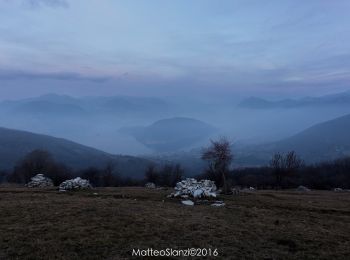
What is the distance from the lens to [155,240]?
1967 cm

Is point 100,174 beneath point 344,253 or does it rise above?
above

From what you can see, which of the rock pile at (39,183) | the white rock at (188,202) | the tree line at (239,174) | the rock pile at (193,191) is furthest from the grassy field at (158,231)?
the tree line at (239,174)

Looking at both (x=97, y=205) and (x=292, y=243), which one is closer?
(x=292, y=243)

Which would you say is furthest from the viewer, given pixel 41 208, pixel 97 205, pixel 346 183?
pixel 346 183

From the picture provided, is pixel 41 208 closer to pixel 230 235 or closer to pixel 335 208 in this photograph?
pixel 230 235

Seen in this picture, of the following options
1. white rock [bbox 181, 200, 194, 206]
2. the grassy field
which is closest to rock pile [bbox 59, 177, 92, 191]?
the grassy field

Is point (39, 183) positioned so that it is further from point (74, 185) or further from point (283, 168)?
point (283, 168)

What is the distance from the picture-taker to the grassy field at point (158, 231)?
59.4ft

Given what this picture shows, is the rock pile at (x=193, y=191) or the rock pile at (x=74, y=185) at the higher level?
the rock pile at (x=74, y=185)

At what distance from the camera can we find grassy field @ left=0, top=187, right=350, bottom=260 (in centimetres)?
1811

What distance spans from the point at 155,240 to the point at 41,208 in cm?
1161

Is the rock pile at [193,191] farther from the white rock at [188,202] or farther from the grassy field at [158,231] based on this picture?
the grassy field at [158,231]

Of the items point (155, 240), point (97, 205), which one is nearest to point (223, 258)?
point (155, 240)

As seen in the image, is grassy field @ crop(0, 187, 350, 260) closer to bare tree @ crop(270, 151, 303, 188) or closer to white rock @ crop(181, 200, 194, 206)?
white rock @ crop(181, 200, 194, 206)
